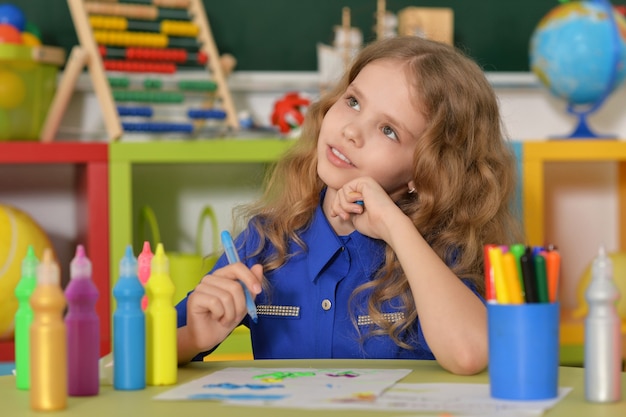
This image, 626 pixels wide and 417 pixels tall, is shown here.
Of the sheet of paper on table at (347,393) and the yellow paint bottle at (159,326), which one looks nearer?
the sheet of paper on table at (347,393)

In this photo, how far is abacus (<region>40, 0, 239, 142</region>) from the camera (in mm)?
2203

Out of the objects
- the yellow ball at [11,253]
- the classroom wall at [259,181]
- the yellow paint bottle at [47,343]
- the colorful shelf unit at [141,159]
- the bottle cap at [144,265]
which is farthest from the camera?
the classroom wall at [259,181]

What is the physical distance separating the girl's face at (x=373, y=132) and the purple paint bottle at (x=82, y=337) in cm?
54

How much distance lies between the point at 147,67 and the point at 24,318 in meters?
1.41

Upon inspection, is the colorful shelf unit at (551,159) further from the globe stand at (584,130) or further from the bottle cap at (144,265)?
the bottle cap at (144,265)

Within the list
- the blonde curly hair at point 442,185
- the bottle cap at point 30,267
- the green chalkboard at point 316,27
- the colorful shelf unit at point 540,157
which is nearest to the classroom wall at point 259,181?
the green chalkboard at point 316,27

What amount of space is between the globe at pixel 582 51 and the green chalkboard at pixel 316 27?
0.80 ft

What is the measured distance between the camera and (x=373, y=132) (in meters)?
1.40

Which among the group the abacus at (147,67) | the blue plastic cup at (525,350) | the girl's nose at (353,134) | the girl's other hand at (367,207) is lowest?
the blue plastic cup at (525,350)

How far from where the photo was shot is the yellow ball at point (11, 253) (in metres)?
2.00

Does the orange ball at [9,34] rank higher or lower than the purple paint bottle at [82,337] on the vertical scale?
higher

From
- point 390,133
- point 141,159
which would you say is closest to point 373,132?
point 390,133

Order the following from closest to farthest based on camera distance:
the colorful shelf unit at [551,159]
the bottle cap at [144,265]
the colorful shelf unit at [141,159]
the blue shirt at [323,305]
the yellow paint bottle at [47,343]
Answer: the yellow paint bottle at [47,343]
the bottle cap at [144,265]
the blue shirt at [323,305]
the colorful shelf unit at [141,159]
the colorful shelf unit at [551,159]

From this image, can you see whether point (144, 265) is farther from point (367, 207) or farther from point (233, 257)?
point (367, 207)
